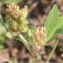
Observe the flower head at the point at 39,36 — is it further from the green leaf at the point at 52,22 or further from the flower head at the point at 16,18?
the green leaf at the point at 52,22

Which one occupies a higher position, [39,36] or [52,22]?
[52,22]

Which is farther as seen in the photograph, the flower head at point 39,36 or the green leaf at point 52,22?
the green leaf at point 52,22

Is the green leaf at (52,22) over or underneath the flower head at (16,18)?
over

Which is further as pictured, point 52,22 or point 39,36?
point 52,22

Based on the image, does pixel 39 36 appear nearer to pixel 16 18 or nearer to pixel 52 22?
pixel 16 18

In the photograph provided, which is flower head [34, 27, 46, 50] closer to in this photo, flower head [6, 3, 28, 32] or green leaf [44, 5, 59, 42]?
flower head [6, 3, 28, 32]

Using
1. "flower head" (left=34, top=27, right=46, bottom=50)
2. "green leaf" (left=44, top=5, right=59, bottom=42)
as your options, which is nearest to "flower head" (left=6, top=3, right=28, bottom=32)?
"flower head" (left=34, top=27, right=46, bottom=50)

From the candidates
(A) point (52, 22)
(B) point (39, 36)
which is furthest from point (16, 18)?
(A) point (52, 22)

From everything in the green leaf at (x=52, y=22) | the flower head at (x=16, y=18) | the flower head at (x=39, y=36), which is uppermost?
the green leaf at (x=52, y=22)

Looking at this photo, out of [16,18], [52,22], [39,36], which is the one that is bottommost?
[39,36]

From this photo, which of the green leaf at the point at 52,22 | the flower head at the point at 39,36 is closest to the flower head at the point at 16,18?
the flower head at the point at 39,36

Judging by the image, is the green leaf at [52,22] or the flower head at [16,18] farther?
the green leaf at [52,22]
